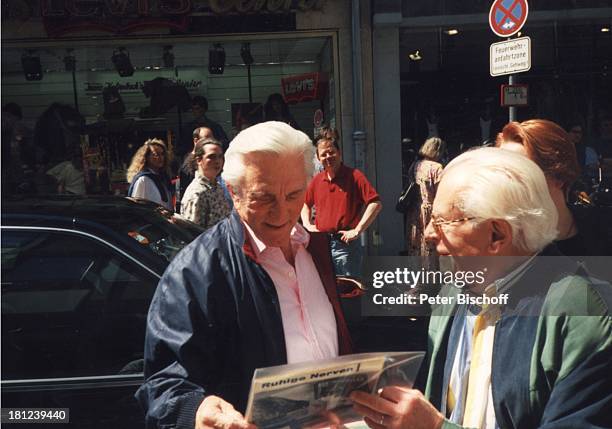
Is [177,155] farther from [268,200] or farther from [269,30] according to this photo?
[268,200]

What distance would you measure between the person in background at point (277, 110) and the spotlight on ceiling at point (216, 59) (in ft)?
1.31

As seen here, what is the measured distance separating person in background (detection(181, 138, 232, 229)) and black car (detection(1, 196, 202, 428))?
2.13 ft

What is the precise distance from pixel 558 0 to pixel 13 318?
2193 mm

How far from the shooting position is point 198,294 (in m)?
1.54

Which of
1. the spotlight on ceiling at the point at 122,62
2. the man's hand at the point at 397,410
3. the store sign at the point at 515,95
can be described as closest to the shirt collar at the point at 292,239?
the man's hand at the point at 397,410

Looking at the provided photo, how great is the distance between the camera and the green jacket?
53.5 inches

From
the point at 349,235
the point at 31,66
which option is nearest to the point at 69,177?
the point at 31,66

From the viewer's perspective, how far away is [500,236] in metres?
1.56

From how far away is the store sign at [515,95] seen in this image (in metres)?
2.44

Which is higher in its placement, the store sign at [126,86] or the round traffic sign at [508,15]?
the round traffic sign at [508,15]

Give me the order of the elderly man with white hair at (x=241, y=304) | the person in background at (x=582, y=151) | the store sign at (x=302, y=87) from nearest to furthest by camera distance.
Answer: the elderly man with white hair at (x=241, y=304) < the person in background at (x=582, y=151) < the store sign at (x=302, y=87)

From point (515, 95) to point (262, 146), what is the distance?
121cm

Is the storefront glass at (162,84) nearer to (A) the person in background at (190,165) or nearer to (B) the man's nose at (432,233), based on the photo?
(A) the person in background at (190,165)

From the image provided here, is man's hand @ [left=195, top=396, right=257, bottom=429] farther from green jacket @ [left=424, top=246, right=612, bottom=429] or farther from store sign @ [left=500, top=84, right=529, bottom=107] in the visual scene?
store sign @ [left=500, top=84, right=529, bottom=107]
